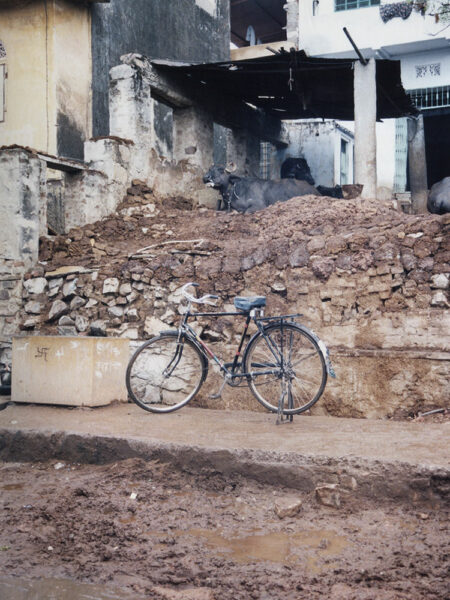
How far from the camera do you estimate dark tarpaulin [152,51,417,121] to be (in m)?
10.6

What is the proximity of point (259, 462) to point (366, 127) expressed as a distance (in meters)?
8.07

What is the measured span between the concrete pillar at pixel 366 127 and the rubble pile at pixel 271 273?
1425mm

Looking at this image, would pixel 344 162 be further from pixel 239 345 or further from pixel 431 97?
pixel 239 345

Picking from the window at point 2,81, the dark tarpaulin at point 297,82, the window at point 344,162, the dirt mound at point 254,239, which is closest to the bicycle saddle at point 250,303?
the dirt mound at point 254,239

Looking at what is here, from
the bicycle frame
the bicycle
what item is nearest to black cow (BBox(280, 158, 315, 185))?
the bicycle

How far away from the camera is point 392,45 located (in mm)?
13617

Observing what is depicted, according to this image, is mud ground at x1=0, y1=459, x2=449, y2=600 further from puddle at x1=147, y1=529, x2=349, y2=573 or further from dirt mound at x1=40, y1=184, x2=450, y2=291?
dirt mound at x1=40, y1=184, x2=450, y2=291

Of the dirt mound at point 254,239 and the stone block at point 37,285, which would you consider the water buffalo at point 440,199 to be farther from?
the stone block at point 37,285

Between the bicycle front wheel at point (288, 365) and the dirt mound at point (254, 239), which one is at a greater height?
the dirt mound at point (254, 239)

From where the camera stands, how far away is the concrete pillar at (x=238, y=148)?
13.6m

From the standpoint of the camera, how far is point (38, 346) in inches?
243

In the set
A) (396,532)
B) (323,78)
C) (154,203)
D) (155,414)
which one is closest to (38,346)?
(155,414)

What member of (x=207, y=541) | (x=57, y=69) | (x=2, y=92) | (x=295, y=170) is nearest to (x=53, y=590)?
(x=207, y=541)

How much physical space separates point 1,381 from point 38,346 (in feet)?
5.40
